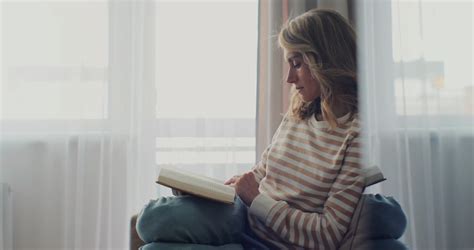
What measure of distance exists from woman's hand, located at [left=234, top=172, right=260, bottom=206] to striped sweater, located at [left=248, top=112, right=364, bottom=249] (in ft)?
0.04

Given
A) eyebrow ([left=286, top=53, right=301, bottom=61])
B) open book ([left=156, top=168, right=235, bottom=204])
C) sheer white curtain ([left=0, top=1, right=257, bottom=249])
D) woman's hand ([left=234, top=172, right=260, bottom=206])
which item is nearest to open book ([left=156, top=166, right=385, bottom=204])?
open book ([left=156, top=168, right=235, bottom=204])

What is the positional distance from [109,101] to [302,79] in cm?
78

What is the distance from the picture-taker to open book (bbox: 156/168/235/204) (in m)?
0.79

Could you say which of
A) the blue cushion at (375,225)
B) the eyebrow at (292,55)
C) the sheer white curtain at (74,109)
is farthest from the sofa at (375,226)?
the sheer white curtain at (74,109)

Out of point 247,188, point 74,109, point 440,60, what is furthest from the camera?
point 74,109

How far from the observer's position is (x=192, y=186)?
2.60 ft

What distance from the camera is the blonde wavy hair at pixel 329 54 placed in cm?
78

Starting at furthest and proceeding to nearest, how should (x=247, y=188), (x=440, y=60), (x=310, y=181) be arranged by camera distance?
1. (x=247, y=188)
2. (x=310, y=181)
3. (x=440, y=60)

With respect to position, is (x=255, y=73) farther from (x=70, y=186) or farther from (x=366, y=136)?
(x=366, y=136)

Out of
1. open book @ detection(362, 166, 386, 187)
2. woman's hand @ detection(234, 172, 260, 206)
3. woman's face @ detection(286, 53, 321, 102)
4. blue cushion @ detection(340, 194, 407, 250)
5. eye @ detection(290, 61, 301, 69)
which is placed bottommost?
blue cushion @ detection(340, 194, 407, 250)

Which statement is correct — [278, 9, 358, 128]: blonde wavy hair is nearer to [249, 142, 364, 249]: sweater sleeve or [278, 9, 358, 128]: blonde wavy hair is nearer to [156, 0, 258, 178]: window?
[249, 142, 364, 249]: sweater sleeve

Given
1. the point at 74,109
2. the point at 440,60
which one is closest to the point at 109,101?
the point at 74,109

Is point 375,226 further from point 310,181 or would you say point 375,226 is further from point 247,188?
point 247,188

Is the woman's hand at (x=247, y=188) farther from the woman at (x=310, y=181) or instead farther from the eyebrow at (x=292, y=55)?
the eyebrow at (x=292, y=55)
